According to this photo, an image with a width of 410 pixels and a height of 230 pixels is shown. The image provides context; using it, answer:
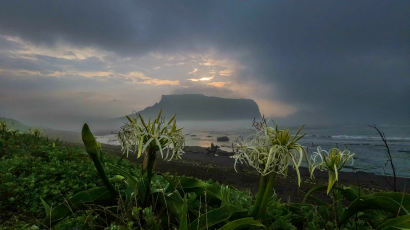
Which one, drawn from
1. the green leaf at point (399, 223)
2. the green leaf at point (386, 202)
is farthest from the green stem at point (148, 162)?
the green leaf at point (399, 223)

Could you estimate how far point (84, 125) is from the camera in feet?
6.25

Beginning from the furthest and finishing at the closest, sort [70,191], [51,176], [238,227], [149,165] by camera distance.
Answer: [51,176] → [70,191] → [149,165] → [238,227]

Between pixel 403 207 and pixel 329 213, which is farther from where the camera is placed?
pixel 329 213

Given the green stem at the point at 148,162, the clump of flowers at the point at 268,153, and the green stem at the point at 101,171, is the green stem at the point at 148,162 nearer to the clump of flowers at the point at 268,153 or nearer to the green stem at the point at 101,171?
the green stem at the point at 101,171

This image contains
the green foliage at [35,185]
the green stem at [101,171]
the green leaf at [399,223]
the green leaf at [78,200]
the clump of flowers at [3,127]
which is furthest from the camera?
the clump of flowers at [3,127]

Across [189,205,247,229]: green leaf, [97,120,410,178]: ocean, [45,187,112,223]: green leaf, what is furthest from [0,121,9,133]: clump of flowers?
[189,205,247,229]: green leaf

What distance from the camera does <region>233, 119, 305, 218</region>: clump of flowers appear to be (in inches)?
74.3

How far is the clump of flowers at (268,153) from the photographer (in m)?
1.89

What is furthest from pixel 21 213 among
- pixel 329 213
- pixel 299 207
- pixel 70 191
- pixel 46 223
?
pixel 329 213

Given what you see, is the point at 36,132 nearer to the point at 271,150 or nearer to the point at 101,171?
the point at 101,171

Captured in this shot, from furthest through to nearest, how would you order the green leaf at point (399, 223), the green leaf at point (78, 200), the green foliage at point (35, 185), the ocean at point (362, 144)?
the ocean at point (362, 144) → the green foliage at point (35, 185) → the green leaf at point (78, 200) → the green leaf at point (399, 223)

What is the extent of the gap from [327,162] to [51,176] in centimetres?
477

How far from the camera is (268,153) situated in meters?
1.92

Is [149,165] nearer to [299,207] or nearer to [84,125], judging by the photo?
[84,125]
